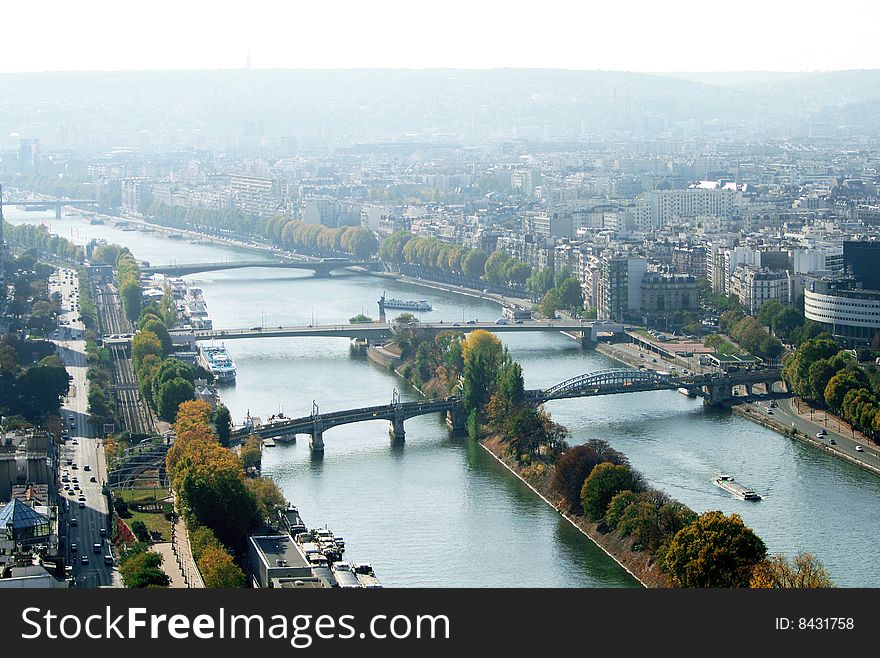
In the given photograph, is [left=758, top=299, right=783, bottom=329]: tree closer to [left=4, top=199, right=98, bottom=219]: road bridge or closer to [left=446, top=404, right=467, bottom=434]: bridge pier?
[left=446, top=404, right=467, bottom=434]: bridge pier

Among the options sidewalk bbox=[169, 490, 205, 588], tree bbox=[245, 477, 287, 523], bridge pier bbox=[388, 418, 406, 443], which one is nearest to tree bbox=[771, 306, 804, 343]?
bridge pier bbox=[388, 418, 406, 443]

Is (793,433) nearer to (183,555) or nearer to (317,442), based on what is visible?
(317,442)

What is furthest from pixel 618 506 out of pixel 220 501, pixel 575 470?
pixel 220 501

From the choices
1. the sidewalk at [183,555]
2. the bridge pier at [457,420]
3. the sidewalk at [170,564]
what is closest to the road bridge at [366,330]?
the bridge pier at [457,420]

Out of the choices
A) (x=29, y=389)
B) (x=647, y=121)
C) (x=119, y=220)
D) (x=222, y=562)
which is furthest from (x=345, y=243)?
(x=647, y=121)

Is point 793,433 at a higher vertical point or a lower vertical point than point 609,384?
lower
